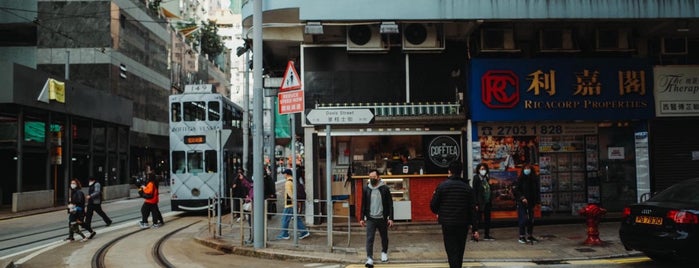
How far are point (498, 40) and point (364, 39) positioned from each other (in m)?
3.38

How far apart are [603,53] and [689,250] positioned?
25.9 ft

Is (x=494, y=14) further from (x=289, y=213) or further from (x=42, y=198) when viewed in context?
(x=42, y=198)

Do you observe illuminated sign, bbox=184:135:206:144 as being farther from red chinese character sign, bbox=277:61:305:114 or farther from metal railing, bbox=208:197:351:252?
red chinese character sign, bbox=277:61:305:114

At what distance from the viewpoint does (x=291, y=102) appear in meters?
10.3

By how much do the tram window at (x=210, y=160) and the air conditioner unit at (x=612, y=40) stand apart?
12.6 m

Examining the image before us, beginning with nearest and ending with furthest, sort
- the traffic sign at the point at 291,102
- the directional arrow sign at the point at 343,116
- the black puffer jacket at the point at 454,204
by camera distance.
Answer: the black puffer jacket at the point at 454,204, the directional arrow sign at the point at 343,116, the traffic sign at the point at 291,102

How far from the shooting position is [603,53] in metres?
14.0

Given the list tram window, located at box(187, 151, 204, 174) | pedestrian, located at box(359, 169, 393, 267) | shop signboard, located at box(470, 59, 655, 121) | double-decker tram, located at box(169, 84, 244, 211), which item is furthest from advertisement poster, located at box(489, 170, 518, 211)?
tram window, located at box(187, 151, 204, 174)

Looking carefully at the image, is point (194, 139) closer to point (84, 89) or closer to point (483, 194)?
point (483, 194)

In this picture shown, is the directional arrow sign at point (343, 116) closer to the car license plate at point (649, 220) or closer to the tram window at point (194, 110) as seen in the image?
the car license plate at point (649, 220)

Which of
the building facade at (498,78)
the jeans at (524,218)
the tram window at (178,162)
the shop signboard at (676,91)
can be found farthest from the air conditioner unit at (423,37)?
the tram window at (178,162)

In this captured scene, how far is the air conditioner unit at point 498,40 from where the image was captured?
1373 centimetres

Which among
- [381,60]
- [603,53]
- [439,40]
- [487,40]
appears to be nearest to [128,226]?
[381,60]

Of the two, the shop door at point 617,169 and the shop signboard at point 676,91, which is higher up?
the shop signboard at point 676,91
